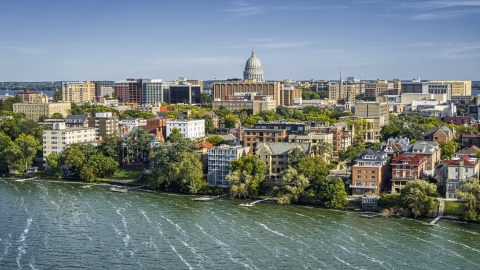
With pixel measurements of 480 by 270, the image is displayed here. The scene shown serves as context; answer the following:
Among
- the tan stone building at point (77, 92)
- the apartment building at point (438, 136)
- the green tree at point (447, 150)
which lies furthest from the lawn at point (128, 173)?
the tan stone building at point (77, 92)

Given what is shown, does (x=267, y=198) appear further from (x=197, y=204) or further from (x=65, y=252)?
(x=65, y=252)

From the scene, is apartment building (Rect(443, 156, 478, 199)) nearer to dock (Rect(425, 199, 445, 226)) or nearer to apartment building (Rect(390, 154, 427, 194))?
dock (Rect(425, 199, 445, 226))

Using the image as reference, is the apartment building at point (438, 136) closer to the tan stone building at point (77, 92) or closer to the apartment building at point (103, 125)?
the apartment building at point (103, 125)

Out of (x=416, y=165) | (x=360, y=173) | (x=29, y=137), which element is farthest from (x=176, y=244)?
(x=29, y=137)

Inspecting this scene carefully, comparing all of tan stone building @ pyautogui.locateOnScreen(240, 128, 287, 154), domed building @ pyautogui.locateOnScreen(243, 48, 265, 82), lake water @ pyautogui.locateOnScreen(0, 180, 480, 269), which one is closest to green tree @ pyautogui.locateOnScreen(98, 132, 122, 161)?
tan stone building @ pyautogui.locateOnScreen(240, 128, 287, 154)

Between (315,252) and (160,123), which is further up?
(160,123)
